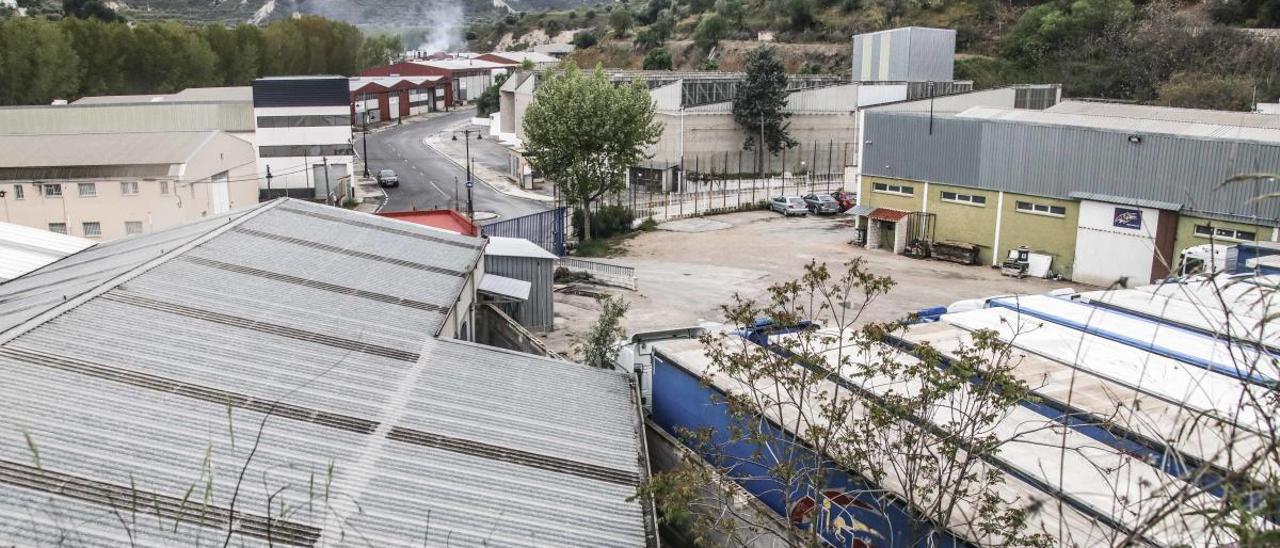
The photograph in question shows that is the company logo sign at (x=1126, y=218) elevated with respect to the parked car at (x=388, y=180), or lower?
elevated

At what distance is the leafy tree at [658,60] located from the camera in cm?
8231

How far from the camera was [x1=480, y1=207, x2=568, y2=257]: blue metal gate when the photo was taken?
32.5 meters

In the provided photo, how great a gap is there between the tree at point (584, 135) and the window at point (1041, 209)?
14.0 m

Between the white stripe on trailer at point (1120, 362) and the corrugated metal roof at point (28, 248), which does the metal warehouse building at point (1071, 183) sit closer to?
the white stripe on trailer at point (1120, 362)

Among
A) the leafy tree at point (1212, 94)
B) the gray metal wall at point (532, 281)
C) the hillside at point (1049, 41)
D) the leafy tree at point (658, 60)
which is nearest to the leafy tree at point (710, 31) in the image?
the hillside at point (1049, 41)

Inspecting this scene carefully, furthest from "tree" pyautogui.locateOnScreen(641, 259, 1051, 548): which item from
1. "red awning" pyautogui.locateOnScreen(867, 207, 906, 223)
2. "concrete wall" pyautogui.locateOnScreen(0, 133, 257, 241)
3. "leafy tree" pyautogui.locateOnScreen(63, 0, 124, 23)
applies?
"leafy tree" pyautogui.locateOnScreen(63, 0, 124, 23)

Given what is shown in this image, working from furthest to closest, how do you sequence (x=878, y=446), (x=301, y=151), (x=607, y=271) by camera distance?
1. (x=301, y=151)
2. (x=607, y=271)
3. (x=878, y=446)

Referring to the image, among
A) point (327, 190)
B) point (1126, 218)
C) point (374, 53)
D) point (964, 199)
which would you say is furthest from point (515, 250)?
point (374, 53)

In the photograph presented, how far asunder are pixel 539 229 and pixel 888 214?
1205cm

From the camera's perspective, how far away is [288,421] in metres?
10.3

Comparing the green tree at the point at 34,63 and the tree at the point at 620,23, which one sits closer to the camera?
the green tree at the point at 34,63

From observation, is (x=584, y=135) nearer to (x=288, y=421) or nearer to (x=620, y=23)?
(x=288, y=421)

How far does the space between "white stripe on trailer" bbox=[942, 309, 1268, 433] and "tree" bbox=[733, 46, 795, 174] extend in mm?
36110

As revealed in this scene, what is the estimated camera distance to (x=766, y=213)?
4184 centimetres
